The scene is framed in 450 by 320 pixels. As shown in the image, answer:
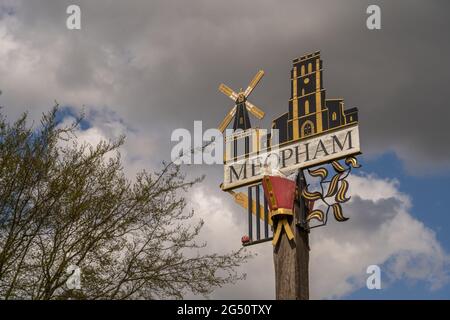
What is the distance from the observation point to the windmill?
1473 cm

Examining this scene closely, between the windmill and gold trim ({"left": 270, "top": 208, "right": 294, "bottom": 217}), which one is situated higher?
the windmill

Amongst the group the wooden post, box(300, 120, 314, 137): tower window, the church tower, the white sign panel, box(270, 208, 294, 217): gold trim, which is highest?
the church tower

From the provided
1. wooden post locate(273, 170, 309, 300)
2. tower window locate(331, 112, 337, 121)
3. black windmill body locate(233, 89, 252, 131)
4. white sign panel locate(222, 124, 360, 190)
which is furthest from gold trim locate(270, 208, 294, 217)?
black windmill body locate(233, 89, 252, 131)

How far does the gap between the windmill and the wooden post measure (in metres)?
2.38

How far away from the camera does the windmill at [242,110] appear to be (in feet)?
48.3

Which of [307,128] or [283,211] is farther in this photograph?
[307,128]

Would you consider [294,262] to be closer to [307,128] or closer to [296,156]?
[296,156]

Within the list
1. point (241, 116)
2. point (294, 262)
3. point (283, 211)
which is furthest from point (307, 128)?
point (294, 262)

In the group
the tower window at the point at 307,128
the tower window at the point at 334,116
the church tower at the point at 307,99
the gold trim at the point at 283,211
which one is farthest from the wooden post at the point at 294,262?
the tower window at the point at 334,116

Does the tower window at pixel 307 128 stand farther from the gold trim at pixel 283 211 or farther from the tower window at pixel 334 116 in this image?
the gold trim at pixel 283 211

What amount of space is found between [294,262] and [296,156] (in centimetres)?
206

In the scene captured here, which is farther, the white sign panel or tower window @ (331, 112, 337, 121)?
tower window @ (331, 112, 337, 121)

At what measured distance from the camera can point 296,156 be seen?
43.9 feet

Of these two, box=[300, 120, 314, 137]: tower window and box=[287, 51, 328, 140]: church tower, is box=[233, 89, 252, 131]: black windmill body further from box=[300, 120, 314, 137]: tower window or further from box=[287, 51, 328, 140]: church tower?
box=[300, 120, 314, 137]: tower window
